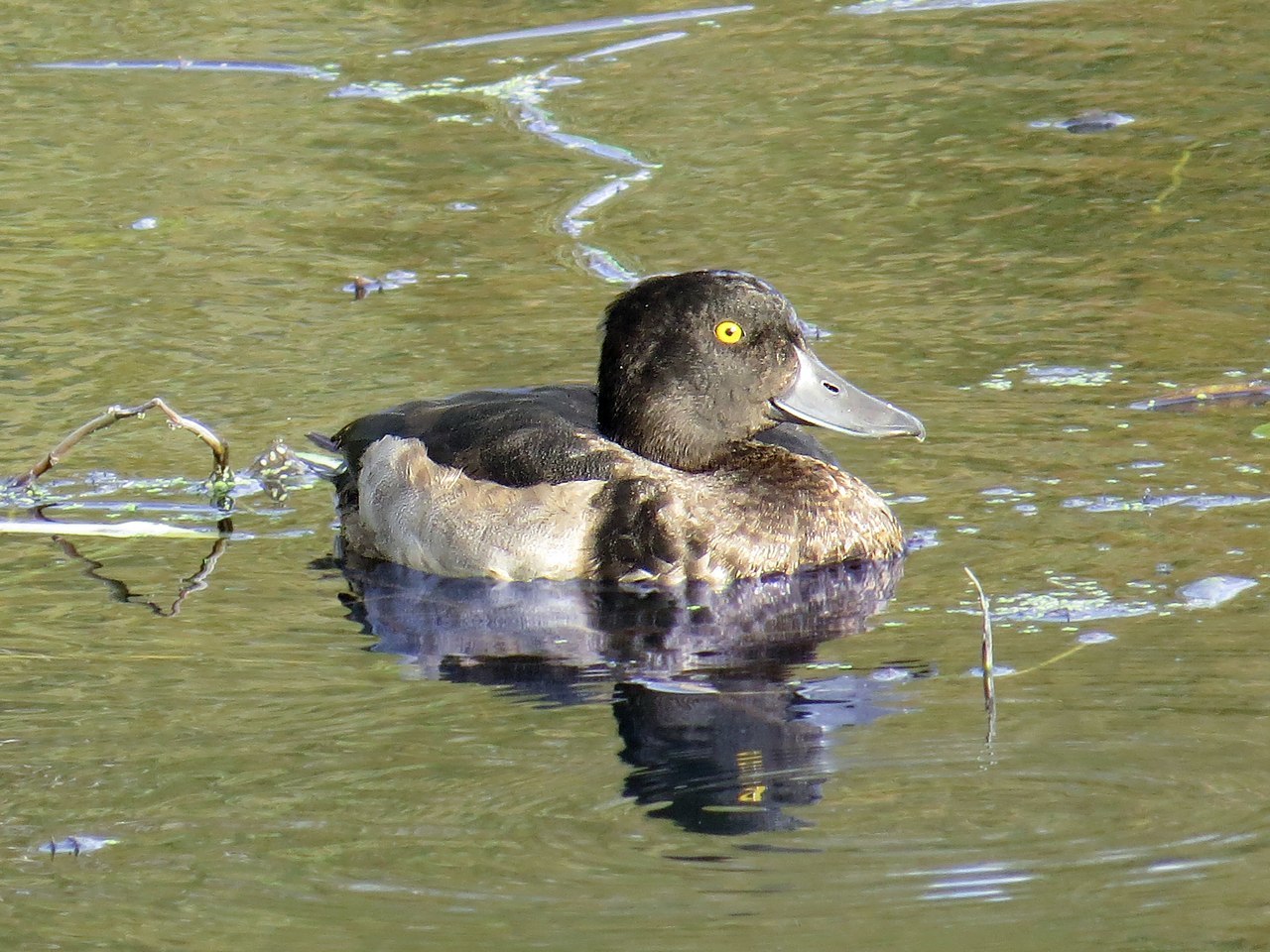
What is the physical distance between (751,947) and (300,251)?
7.57 metres

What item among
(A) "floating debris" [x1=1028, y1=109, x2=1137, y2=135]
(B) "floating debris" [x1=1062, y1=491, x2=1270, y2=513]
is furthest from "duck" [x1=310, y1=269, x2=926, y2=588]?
(A) "floating debris" [x1=1028, y1=109, x2=1137, y2=135]

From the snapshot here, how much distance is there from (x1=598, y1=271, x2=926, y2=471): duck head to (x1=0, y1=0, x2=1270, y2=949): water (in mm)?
533

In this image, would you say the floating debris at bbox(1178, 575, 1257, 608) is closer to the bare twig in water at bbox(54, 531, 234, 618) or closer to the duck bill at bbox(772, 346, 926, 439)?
the duck bill at bbox(772, 346, 926, 439)

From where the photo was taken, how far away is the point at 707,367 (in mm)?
8156

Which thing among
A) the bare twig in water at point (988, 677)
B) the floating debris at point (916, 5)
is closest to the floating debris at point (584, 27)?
the floating debris at point (916, 5)

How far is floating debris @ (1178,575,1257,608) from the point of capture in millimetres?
6762

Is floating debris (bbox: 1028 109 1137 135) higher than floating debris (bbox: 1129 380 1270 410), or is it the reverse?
floating debris (bbox: 1028 109 1137 135)

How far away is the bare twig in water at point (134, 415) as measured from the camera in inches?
321

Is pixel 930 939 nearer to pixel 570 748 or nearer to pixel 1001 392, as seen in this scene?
pixel 570 748

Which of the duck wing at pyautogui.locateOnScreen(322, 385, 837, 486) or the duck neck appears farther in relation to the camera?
the duck neck

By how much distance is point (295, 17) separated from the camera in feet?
52.3

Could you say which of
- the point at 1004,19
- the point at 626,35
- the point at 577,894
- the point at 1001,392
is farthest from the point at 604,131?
the point at 577,894

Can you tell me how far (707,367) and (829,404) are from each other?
48 cm

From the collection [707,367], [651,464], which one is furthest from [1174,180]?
[651,464]
